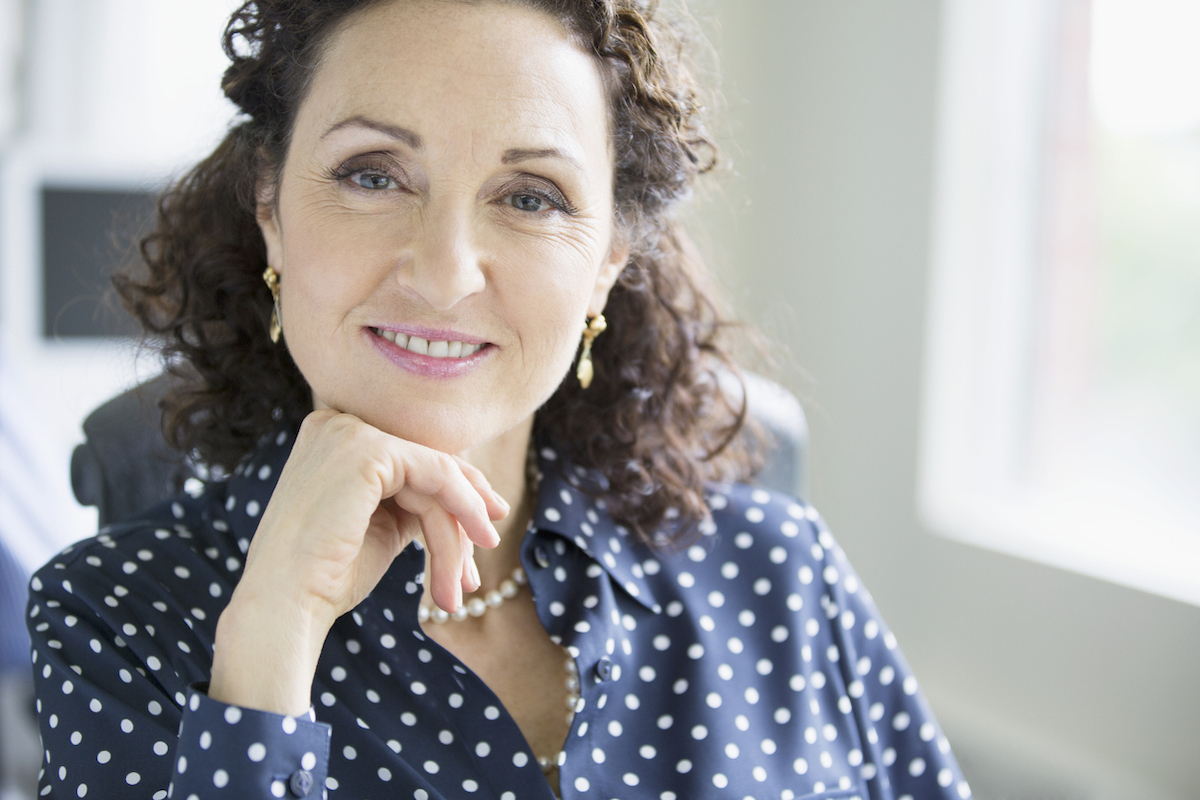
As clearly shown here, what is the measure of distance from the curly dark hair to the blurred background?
0.96ft

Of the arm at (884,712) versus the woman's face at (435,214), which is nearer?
the woman's face at (435,214)

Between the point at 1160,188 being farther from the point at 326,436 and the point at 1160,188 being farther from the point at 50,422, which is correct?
the point at 50,422

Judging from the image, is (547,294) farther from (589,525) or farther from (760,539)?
(760,539)

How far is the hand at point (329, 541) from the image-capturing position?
2.99ft

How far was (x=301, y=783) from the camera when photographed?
2.97 ft

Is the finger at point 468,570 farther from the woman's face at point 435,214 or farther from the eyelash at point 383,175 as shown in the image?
the eyelash at point 383,175

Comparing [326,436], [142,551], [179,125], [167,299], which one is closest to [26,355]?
[179,125]

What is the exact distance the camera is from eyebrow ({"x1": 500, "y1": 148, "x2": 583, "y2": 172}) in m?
1.04

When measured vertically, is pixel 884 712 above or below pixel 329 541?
below

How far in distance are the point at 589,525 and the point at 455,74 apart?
583 millimetres

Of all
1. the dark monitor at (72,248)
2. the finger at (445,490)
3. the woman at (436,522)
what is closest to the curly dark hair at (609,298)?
the woman at (436,522)

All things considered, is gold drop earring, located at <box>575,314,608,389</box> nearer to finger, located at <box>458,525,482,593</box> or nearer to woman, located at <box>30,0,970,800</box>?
woman, located at <box>30,0,970,800</box>

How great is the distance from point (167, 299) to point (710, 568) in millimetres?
855

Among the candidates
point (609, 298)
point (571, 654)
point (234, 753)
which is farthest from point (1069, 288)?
point (234, 753)
